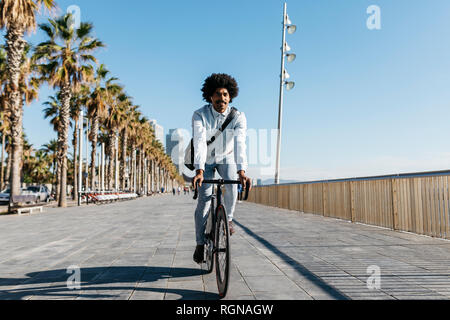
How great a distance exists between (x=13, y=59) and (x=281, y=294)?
18.0 metres

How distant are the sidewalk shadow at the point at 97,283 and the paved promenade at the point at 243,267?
0.01 meters

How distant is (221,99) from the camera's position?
4020mm

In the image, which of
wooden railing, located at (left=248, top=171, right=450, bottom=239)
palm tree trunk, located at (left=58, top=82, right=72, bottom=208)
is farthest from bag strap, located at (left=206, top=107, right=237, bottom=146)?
palm tree trunk, located at (left=58, top=82, right=72, bottom=208)

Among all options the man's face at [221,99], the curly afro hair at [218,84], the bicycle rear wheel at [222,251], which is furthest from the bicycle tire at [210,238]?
the curly afro hair at [218,84]

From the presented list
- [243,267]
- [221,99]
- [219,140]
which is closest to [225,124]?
[219,140]

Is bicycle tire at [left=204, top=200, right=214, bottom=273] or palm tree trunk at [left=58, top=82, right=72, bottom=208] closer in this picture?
bicycle tire at [left=204, top=200, right=214, bottom=273]

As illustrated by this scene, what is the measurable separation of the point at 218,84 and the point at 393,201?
6.39 meters

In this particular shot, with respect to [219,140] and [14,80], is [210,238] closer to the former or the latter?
[219,140]

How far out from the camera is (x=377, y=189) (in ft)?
31.2

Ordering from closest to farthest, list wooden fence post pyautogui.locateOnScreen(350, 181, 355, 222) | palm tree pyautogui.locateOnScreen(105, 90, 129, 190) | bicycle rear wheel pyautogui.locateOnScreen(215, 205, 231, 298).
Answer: bicycle rear wheel pyautogui.locateOnScreen(215, 205, 231, 298) → wooden fence post pyautogui.locateOnScreen(350, 181, 355, 222) → palm tree pyautogui.locateOnScreen(105, 90, 129, 190)

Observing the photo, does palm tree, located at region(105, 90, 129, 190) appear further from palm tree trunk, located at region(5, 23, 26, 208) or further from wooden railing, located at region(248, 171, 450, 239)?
wooden railing, located at region(248, 171, 450, 239)

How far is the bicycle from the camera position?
330cm

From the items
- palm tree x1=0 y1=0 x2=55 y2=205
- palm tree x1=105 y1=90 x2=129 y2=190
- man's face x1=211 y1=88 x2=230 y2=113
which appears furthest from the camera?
palm tree x1=105 y1=90 x2=129 y2=190
